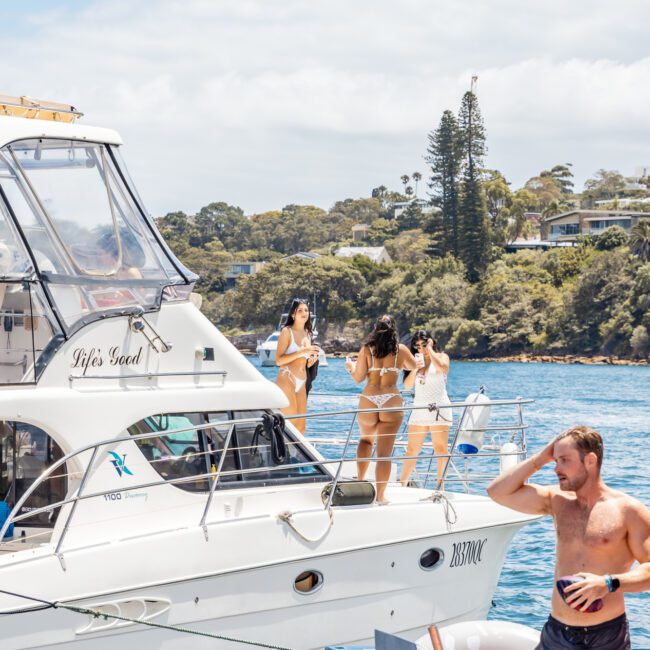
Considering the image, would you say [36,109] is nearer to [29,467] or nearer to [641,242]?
[29,467]

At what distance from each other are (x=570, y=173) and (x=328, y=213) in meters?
37.6

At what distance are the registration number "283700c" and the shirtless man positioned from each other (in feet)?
10.4

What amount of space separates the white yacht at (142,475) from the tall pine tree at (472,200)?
7822cm

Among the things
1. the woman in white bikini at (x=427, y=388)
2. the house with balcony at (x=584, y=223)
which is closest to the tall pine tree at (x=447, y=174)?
the house with balcony at (x=584, y=223)

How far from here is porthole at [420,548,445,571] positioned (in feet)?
26.2

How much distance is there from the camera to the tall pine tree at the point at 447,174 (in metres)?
84.2

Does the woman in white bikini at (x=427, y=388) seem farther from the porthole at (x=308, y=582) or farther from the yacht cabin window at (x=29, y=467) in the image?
the yacht cabin window at (x=29, y=467)

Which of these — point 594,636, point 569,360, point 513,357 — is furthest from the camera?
point 513,357

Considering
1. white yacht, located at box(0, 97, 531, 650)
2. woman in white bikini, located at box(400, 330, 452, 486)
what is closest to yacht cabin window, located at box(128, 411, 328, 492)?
white yacht, located at box(0, 97, 531, 650)

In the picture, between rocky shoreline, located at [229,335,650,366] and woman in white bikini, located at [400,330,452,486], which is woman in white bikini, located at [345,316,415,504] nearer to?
woman in white bikini, located at [400,330,452,486]

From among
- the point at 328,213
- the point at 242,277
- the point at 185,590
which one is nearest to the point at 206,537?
the point at 185,590

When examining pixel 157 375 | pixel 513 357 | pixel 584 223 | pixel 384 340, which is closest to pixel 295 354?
pixel 384 340

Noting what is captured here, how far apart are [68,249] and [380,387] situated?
260cm

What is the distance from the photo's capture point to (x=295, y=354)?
923 centimetres
